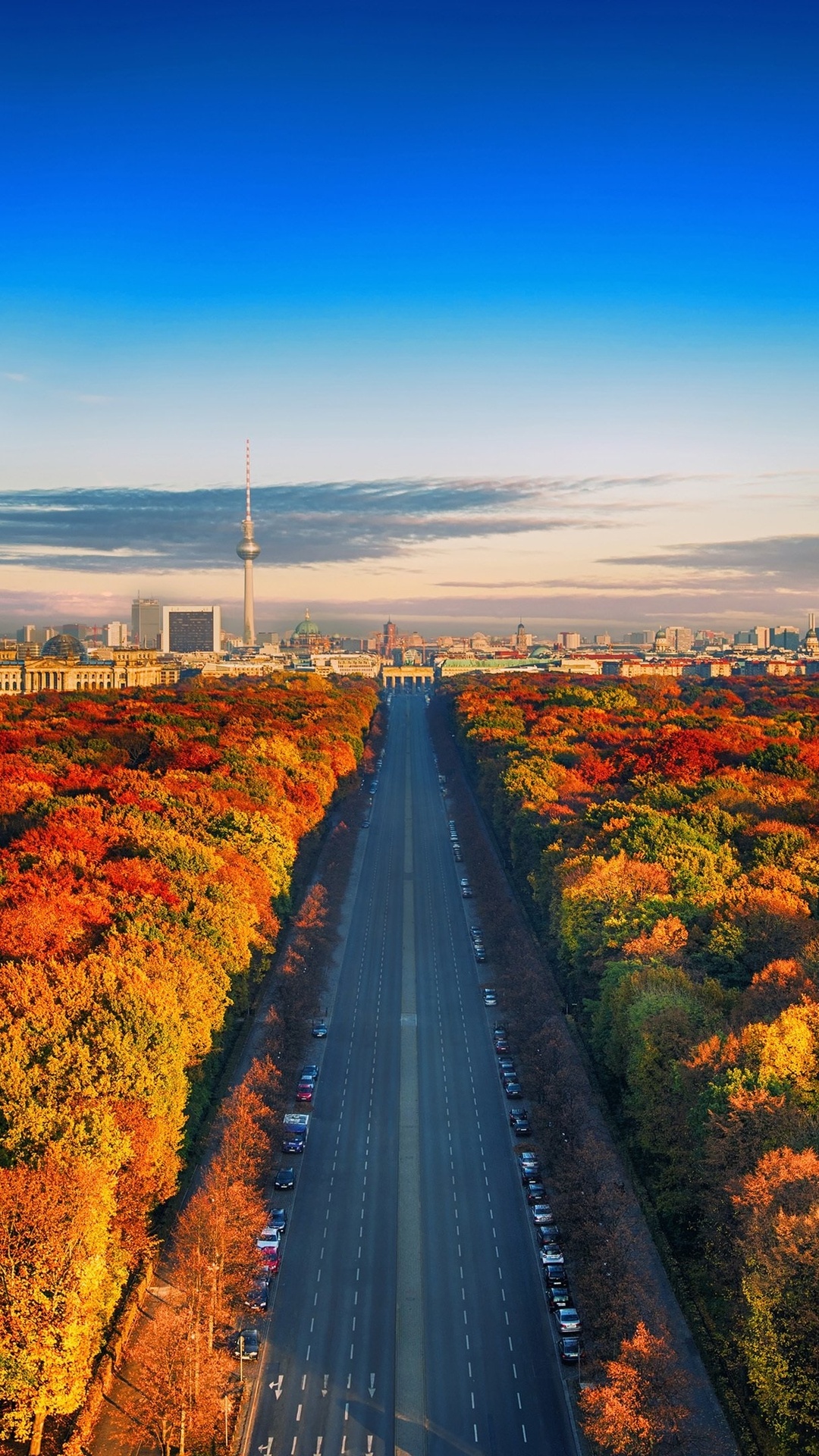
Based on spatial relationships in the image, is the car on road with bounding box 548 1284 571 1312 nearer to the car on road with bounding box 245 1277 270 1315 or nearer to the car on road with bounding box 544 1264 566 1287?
the car on road with bounding box 544 1264 566 1287

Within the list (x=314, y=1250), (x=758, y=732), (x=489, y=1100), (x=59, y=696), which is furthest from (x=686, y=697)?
(x=314, y=1250)

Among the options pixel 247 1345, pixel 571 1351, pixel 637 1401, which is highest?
pixel 637 1401

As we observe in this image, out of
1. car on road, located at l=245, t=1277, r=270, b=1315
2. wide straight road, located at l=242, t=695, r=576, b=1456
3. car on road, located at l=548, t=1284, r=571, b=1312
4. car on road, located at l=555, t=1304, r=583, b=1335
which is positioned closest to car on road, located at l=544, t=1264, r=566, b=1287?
car on road, located at l=548, t=1284, r=571, b=1312

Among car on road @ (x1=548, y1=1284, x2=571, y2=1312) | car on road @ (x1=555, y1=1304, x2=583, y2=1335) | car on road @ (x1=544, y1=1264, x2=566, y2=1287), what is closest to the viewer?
car on road @ (x1=555, y1=1304, x2=583, y2=1335)

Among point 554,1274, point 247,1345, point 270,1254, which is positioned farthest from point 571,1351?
point 270,1254

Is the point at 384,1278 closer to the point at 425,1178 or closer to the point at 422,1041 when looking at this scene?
the point at 425,1178

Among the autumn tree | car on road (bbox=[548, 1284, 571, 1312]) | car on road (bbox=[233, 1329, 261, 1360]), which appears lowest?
car on road (bbox=[233, 1329, 261, 1360])

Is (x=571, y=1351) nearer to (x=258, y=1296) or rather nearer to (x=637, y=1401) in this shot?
(x=637, y=1401)
